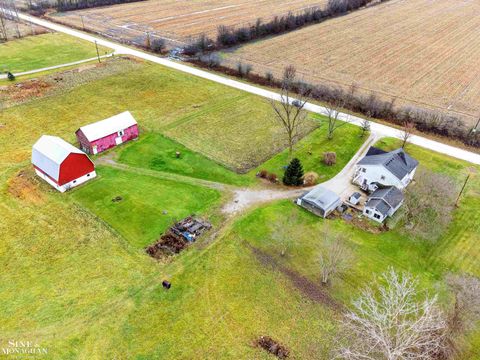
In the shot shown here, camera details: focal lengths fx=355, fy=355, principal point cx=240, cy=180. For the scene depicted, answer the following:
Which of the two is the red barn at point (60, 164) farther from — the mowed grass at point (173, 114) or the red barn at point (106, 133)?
the mowed grass at point (173, 114)

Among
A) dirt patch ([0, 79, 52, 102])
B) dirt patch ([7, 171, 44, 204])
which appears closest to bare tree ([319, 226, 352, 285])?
dirt patch ([7, 171, 44, 204])

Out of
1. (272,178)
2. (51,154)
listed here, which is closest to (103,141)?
(51,154)

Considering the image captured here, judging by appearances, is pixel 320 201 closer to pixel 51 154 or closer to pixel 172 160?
pixel 172 160

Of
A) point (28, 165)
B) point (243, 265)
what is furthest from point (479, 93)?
point (28, 165)

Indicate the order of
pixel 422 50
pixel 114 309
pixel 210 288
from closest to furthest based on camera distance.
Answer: pixel 114 309 → pixel 210 288 → pixel 422 50

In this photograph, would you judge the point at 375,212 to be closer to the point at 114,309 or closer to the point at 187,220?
the point at 187,220

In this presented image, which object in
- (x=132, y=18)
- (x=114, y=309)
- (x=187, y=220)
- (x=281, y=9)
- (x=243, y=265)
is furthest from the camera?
(x=281, y=9)

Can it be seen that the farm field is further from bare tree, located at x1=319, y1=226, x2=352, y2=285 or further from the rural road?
the rural road
